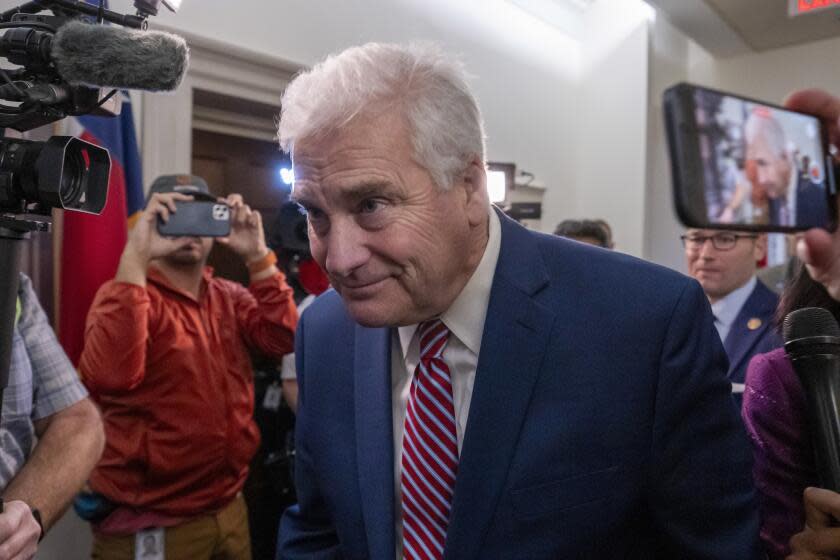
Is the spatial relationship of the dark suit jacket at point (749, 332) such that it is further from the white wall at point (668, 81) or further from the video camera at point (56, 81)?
the white wall at point (668, 81)

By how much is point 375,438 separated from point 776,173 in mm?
696

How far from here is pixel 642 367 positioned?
39.3 inches

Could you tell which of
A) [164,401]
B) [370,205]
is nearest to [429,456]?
[370,205]

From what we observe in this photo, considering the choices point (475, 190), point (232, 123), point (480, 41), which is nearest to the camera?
point (475, 190)

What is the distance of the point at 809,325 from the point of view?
33.9 inches

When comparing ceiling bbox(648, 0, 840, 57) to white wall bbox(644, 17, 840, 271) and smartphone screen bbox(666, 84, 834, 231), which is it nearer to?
white wall bbox(644, 17, 840, 271)

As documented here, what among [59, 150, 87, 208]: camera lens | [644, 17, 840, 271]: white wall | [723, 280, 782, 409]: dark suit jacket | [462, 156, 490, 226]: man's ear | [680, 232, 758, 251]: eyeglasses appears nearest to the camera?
[59, 150, 87, 208]: camera lens

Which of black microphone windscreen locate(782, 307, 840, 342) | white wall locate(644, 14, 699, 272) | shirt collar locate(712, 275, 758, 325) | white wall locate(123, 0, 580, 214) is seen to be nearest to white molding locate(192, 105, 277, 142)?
white wall locate(123, 0, 580, 214)

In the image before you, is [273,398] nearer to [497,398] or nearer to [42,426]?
[42,426]

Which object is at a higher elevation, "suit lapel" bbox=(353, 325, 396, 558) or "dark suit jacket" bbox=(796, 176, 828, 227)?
"dark suit jacket" bbox=(796, 176, 828, 227)

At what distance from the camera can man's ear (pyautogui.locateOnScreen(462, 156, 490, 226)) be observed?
107 centimetres

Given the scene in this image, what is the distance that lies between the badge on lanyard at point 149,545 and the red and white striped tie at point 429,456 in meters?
1.26

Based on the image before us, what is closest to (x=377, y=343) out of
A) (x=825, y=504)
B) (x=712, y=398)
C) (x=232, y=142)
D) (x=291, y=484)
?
(x=712, y=398)

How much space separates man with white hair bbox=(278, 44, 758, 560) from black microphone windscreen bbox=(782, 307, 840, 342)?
0.14m
